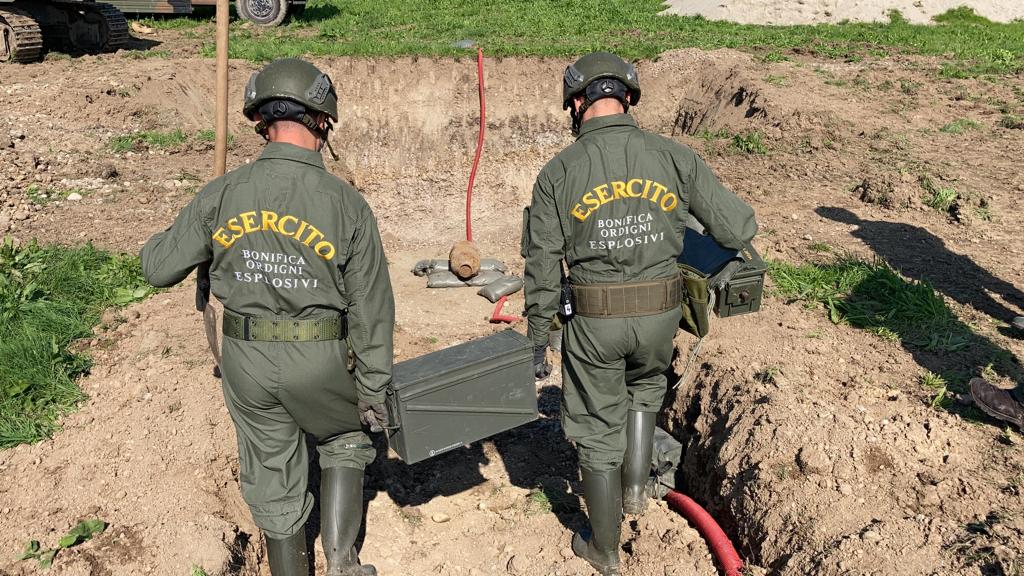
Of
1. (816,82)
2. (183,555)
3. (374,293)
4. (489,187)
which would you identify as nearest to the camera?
(374,293)

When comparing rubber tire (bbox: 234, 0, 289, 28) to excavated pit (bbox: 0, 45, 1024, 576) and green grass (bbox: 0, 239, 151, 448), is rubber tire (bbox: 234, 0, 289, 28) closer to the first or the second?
excavated pit (bbox: 0, 45, 1024, 576)

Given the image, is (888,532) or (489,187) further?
(489,187)

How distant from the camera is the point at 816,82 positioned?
1284 centimetres

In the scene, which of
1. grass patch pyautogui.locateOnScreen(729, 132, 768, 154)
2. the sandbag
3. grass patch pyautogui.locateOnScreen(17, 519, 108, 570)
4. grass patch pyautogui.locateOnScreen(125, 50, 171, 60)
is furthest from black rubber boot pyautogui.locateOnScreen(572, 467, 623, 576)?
grass patch pyautogui.locateOnScreen(125, 50, 171, 60)

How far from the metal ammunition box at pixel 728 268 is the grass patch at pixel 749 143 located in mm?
6657

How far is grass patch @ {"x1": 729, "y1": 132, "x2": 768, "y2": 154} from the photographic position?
11000mm

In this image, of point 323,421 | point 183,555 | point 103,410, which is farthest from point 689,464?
point 103,410

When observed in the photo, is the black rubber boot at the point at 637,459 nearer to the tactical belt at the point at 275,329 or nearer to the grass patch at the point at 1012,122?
the tactical belt at the point at 275,329

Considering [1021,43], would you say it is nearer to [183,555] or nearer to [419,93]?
[419,93]

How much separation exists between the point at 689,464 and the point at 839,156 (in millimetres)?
6255

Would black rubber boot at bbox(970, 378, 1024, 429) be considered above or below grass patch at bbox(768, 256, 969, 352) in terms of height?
below

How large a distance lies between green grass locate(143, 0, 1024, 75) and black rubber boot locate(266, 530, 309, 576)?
40.0 ft

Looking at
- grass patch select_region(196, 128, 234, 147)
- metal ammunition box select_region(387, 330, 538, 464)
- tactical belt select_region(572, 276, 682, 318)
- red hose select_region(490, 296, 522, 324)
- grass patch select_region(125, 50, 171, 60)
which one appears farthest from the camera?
grass patch select_region(125, 50, 171, 60)

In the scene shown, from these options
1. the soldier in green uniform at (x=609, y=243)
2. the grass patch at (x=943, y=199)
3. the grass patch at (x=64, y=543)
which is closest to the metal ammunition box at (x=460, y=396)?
the soldier in green uniform at (x=609, y=243)
